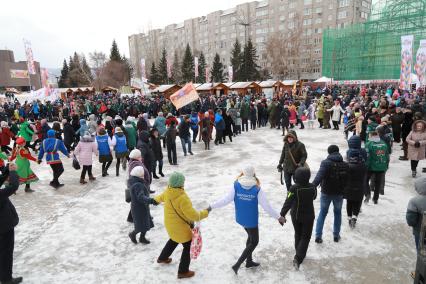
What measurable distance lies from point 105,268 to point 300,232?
277 cm

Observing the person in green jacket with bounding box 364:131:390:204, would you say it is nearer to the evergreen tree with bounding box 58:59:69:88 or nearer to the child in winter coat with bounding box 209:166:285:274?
the child in winter coat with bounding box 209:166:285:274

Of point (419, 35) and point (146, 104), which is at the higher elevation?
point (419, 35)

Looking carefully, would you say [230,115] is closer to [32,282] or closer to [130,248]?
[130,248]

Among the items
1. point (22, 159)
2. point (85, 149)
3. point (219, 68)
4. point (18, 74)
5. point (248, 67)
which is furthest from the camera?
point (18, 74)

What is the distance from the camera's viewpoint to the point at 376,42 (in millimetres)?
45938

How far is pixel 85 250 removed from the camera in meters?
4.82

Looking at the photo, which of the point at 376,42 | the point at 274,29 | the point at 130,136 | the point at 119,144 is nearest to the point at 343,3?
the point at 274,29

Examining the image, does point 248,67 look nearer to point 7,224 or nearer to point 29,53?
point 29,53

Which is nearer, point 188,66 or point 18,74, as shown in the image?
point 188,66

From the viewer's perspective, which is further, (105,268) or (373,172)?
(373,172)

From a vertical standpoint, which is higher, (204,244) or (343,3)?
(343,3)

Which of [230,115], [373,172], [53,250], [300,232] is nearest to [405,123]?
[373,172]

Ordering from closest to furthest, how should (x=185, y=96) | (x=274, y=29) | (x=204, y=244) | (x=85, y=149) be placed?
(x=204, y=244) < (x=85, y=149) < (x=185, y=96) < (x=274, y=29)

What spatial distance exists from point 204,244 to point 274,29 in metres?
77.6
